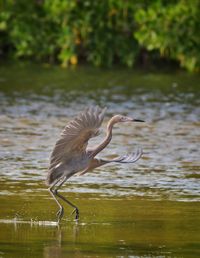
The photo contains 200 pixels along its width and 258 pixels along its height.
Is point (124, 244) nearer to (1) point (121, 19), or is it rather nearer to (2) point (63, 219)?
(2) point (63, 219)

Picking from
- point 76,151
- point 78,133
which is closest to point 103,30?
point 76,151

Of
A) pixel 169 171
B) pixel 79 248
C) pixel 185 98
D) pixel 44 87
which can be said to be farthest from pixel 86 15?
pixel 79 248

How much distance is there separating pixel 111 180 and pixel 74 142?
2.42m

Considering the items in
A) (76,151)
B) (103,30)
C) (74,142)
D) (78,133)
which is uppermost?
(78,133)

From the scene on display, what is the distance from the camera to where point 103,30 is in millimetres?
31516

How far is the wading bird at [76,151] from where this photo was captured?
10.3 meters

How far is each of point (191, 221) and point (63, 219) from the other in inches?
53.4

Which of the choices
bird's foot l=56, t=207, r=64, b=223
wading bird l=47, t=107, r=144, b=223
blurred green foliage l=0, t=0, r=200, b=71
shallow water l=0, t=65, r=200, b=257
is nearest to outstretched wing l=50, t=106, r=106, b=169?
wading bird l=47, t=107, r=144, b=223

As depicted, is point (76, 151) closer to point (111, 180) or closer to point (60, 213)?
point (60, 213)

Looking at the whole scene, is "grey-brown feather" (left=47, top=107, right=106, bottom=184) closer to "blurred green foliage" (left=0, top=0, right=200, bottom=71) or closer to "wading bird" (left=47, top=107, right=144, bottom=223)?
"wading bird" (left=47, top=107, right=144, bottom=223)

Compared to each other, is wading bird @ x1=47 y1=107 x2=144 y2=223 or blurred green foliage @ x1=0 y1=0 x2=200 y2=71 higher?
wading bird @ x1=47 y1=107 x2=144 y2=223

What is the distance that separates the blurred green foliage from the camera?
96.0 feet

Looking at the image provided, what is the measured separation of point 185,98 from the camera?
2294 cm

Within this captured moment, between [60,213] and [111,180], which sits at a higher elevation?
[60,213]
